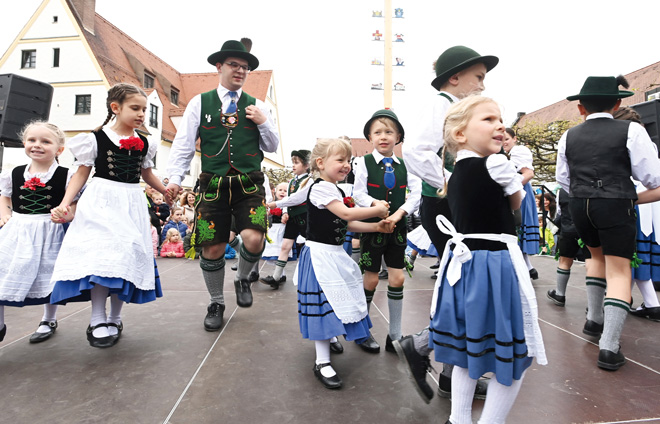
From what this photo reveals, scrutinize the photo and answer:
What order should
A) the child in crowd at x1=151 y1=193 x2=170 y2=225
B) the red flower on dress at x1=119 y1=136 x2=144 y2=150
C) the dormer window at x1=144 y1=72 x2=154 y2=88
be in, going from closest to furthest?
the red flower on dress at x1=119 y1=136 x2=144 y2=150
the child in crowd at x1=151 y1=193 x2=170 y2=225
the dormer window at x1=144 y1=72 x2=154 y2=88

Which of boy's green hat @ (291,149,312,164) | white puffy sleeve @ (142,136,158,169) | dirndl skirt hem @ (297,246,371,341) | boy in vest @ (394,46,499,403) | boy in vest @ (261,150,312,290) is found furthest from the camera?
boy's green hat @ (291,149,312,164)

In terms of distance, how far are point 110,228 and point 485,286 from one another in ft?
7.71

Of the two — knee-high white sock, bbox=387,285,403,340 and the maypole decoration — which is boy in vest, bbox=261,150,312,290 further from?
the maypole decoration

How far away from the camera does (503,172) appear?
4.76ft

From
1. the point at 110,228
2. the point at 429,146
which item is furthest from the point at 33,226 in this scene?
the point at 429,146

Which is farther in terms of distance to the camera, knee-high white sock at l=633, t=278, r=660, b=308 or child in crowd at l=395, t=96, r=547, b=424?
knee-high white sock at l=633, t=278, r=660, b=308

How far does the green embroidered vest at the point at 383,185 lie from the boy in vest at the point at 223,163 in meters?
0.93

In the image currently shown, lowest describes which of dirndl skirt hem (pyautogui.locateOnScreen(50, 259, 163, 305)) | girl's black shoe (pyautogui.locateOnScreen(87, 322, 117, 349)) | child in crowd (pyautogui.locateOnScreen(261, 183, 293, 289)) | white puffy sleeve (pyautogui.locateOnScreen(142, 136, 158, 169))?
girl's black shoe (pyautogui.locateOnScreen(87, 322, 117, 349))

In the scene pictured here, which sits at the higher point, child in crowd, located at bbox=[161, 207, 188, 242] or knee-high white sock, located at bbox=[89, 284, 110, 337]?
child in crowd, located at bbox=[161, 207, 188, 242]

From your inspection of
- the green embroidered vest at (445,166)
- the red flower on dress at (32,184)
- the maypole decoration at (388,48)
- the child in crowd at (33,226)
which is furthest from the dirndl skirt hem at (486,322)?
the maypole decoration at (388,48)

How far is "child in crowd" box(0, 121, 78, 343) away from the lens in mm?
2529

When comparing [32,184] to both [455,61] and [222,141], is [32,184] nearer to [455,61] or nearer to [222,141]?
[222,141]

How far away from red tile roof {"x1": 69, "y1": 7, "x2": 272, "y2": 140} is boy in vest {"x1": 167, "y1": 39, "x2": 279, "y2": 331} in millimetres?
20414

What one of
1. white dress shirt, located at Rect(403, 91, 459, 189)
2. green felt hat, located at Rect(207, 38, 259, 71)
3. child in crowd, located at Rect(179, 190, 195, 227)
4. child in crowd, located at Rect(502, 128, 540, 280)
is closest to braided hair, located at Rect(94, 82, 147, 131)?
green felt hat, located at Rect(207, 38, 259, 71)
